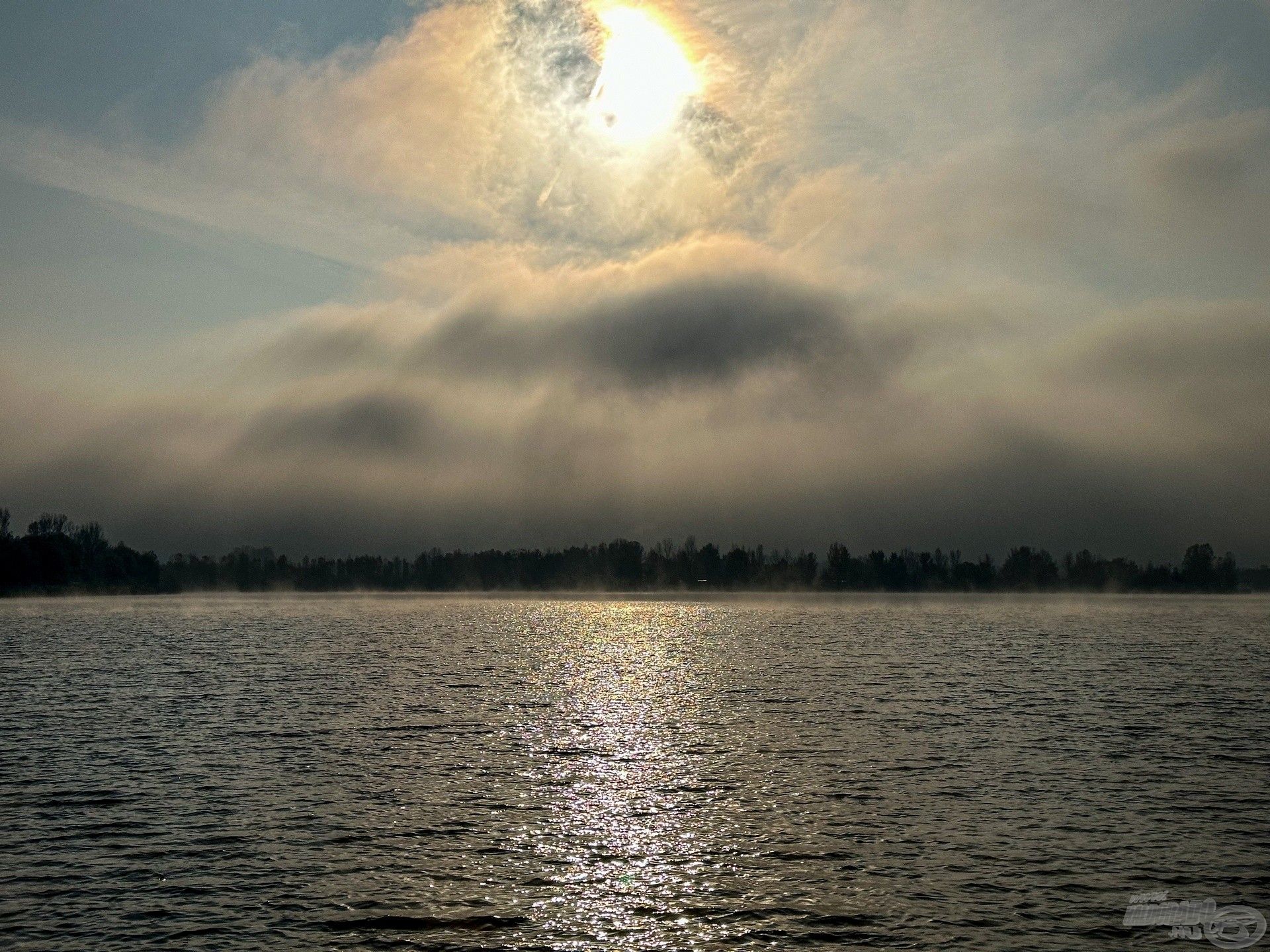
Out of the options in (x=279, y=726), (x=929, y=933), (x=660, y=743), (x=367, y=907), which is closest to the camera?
(x=929, y=933)

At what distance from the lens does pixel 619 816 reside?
132 feet

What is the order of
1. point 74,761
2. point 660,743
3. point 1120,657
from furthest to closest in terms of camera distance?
point 1120,657
point 660,743
point 74,761

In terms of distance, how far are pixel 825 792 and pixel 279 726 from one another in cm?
3956

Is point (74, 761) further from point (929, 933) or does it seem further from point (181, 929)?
point (929, 933)

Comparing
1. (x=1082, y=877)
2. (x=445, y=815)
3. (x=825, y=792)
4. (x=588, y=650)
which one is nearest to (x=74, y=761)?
(x=445, y=815)

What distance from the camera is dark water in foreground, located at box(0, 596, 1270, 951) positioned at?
2791 cm

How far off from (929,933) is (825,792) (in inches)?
693

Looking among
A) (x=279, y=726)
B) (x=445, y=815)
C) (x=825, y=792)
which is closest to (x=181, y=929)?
(x=445, y=815)

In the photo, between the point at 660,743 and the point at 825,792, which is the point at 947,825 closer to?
the point at 825,792

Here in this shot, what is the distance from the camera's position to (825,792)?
44.4m

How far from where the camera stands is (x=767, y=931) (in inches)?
1061

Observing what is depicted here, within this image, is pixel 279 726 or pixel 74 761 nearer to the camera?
pixel 74 761

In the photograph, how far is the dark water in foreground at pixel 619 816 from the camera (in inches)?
1099

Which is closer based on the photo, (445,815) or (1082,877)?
(1082,877)
